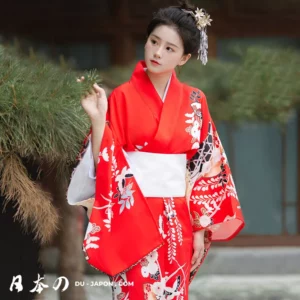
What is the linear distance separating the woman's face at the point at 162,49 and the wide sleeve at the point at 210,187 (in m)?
0.23

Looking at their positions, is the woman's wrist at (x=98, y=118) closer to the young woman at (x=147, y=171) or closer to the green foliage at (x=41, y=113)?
the young woman at (x=147, y=171)

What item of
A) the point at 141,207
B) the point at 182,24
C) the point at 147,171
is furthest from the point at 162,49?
the point at 141,207

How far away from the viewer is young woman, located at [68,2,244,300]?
238cm

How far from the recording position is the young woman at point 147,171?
238 centimetres

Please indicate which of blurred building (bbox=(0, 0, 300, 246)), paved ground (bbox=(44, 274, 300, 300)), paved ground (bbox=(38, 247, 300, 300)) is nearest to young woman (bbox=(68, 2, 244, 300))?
paved ground (bbox=(44, 274, 300, 300))

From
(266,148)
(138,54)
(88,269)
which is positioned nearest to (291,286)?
(266,148)

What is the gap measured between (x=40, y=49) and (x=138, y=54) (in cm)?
62

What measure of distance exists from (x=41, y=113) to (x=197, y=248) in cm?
70

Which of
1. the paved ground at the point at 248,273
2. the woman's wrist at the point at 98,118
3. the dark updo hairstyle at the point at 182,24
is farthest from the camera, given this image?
the paved ground at the point at 248,273

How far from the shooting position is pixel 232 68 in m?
4.58

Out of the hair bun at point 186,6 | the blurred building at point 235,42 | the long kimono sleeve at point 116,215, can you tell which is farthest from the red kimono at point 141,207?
the blurred building at point 235,42

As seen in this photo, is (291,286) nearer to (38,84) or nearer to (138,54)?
(138,54)

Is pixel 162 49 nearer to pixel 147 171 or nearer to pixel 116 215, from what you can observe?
pixel 147 171

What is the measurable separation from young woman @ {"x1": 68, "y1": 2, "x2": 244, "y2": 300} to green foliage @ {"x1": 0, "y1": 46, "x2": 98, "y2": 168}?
180 mm
